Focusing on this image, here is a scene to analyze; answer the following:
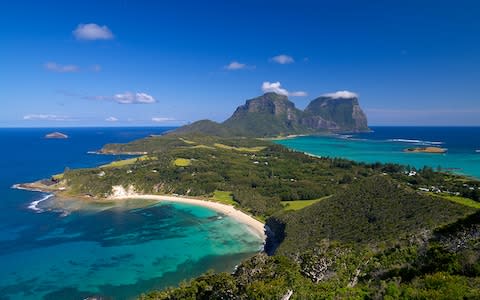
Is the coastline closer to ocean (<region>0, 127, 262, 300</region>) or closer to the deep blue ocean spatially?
ocean (<region>0, 127, 262, 300</region>)

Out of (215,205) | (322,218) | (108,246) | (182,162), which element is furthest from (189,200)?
(322,218)

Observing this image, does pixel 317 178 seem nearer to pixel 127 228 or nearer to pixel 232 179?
pixel 232 179

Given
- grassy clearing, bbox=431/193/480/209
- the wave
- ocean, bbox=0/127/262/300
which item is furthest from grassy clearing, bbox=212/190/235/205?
grassy clearing, bbox=431/193/480/209

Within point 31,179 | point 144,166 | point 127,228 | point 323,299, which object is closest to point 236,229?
point 127,228

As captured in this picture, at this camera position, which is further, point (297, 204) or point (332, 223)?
point (297, 204)

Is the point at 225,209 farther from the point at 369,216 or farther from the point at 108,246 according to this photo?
the point at 369,216

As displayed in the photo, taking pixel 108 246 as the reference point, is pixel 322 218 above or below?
above

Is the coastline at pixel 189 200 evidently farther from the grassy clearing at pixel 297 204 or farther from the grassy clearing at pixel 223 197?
the grassy clearing at pixel 297 204
